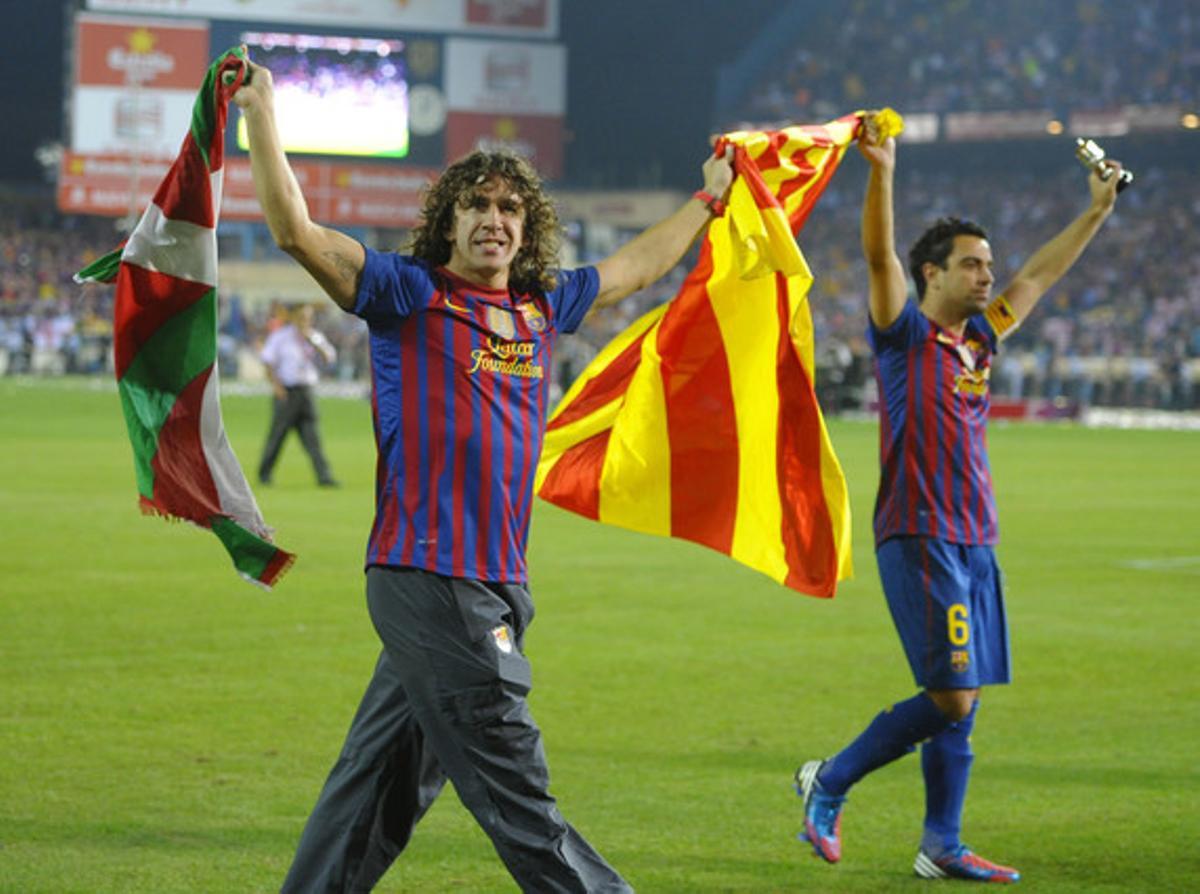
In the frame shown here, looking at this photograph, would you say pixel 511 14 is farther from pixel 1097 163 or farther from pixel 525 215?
pixel 525 215

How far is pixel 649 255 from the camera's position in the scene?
5730 mm

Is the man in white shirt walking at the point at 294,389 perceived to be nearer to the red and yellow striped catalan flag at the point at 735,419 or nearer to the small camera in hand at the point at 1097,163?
the small camera in hand at the point at 1097,163

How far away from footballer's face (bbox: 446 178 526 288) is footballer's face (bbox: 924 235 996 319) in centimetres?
220

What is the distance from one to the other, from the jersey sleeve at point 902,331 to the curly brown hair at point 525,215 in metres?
1.70

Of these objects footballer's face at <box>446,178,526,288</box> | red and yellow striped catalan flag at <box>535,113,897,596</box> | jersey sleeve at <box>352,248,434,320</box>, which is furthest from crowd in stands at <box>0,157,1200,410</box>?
jersey sleeve at <box>352,248,434,320</box>

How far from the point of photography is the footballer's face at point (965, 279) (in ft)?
22.7

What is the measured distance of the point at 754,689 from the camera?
10.1m

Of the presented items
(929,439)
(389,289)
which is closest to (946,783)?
(929,439)

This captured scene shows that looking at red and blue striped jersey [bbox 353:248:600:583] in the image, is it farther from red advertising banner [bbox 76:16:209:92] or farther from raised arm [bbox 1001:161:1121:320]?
red advertising banner [bbox 76:16:209:92]

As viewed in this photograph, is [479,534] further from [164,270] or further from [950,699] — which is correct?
[950,699]

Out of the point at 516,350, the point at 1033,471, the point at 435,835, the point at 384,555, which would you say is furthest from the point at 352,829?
the point at 1033,471

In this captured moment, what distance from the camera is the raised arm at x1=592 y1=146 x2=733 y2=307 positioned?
5633 millimetres

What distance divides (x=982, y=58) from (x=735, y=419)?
2143 inches

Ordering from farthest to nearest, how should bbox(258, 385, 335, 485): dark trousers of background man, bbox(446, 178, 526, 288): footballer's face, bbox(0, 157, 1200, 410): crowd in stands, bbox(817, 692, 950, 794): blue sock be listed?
1. bbox(0, 157, 1200, 410): crowd in stands
2. bbox(258, 385, 335, 485): dark trousers of background man
3. bbox(817, 692, 950, 794): blue sock
4. bbox(446, 178, 526, 288): footballer's face
